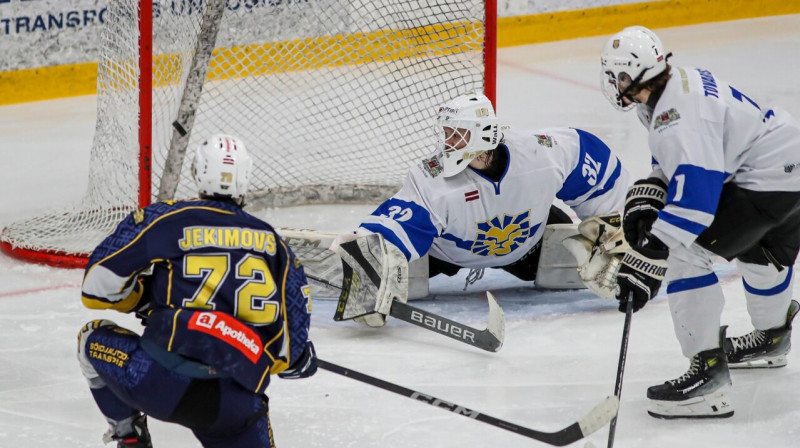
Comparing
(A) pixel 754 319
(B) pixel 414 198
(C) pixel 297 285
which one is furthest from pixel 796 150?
(C) pixel 297 285

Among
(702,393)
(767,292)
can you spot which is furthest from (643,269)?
(767,292)

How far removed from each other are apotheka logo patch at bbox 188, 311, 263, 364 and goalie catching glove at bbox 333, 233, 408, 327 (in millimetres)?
1307

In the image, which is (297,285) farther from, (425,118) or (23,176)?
(23,176)

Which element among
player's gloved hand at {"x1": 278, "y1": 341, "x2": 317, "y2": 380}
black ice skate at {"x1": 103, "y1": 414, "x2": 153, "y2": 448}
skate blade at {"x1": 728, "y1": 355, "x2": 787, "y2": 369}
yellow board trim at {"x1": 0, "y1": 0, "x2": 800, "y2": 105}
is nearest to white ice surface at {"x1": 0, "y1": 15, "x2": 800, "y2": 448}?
skate blade at {"x1": 728, "y1": 355, "x2": 787, "y2": 369}

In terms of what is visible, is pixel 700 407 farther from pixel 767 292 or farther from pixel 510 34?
pixel 510 34

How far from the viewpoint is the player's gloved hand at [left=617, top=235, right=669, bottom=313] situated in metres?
3.11

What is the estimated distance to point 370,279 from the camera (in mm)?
3768

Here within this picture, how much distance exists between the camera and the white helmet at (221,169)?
2451 millimetres

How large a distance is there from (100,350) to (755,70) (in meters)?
5.56

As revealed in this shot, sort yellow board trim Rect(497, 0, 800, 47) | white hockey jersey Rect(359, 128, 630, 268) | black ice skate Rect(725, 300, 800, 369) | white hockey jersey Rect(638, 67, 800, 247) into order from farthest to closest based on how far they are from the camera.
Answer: yellow board trim Rect(497, 0, 800, 47) < white hockey jersey Rect(359, 128, 630, 268) < black ice skate Rect(725, 300, 800, 369) < white hockey jersey Rect(638, 67, 800, 247)

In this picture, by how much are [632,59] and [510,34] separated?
4728 millimetres

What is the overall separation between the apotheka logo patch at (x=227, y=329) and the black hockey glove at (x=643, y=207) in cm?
120

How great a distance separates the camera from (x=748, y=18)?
8.47 m

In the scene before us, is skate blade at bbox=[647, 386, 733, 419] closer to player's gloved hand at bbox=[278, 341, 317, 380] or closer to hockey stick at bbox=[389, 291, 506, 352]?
hockey stick at bbox=[389, 291, 506, 352]
